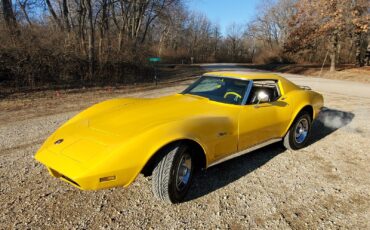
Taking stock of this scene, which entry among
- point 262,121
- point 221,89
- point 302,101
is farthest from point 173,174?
point 302,101

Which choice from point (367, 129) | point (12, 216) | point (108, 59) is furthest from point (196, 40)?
point (12, 216)

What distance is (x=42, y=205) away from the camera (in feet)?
10.0

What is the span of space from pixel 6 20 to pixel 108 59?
15.6 ft

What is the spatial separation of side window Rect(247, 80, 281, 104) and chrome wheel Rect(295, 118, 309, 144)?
29.3 inches

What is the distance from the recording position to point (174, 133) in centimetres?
288

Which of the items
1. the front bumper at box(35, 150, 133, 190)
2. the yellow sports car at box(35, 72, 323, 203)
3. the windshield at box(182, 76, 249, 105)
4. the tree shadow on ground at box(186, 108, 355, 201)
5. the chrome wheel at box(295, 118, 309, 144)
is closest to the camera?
the front bumper at box(35, 150, 133, 190)

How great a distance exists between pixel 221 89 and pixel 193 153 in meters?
1.42

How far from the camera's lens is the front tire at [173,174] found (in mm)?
2863

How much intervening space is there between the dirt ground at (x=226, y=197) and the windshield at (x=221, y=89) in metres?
1.01

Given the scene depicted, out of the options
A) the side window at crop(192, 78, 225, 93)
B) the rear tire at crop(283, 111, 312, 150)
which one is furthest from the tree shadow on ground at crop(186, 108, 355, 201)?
the side window at crop(192, 78, 225, 93)

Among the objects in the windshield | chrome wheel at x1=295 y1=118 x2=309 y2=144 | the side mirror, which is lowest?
chrome wheel at x1=295 y1=118 x2=309 y2=144

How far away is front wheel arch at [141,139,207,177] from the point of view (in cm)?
286

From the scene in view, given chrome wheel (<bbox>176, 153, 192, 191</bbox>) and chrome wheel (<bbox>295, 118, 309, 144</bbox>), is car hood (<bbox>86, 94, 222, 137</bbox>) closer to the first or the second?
chrome wheel (<bbox>176, 153, 192, 191</bbox>)

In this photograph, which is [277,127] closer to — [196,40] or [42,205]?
[42,205]
